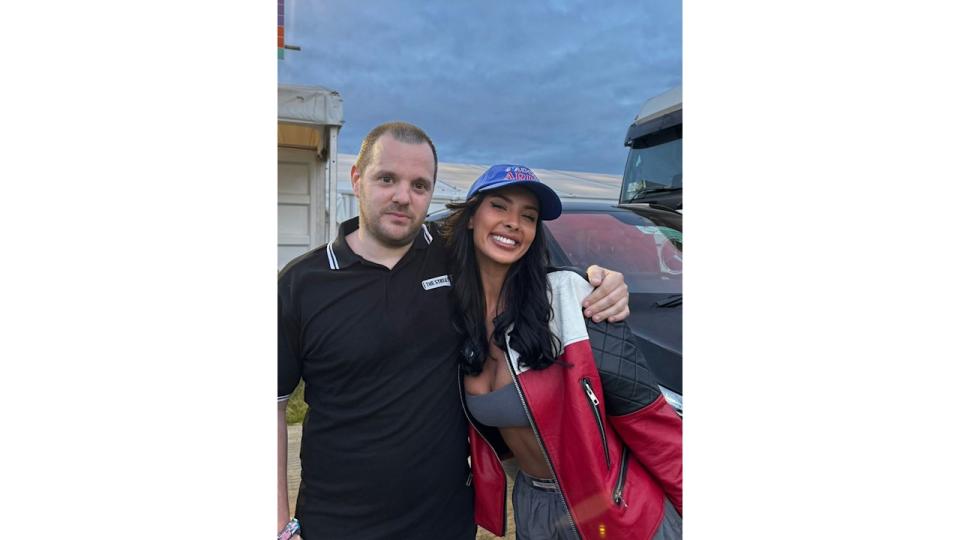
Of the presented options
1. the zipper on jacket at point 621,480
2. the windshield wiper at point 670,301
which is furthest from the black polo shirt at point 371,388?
the windshield wiper at point 670,301

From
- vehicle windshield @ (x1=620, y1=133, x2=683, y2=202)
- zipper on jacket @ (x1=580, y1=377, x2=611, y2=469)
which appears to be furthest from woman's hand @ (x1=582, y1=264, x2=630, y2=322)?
vehicle windshield @ (x1=620, y1=133, x2=683, y2=202)

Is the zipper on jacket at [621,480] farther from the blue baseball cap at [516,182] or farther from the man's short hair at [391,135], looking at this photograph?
the man's short hair at [391,135]

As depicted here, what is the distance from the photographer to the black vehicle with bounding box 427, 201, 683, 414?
1.36m

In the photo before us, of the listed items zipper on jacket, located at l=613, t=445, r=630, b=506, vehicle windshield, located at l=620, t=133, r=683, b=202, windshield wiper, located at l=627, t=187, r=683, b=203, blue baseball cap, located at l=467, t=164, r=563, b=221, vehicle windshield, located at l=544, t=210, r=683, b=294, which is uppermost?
vehicle windshield, located at l=620, t=133, r=683, b=202

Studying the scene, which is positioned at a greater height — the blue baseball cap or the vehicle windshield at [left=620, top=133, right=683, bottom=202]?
the vehicle windshield at [left=620, top=133, right=683, bottom=202]

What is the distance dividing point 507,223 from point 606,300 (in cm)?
27

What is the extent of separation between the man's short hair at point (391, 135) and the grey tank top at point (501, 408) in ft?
1.76

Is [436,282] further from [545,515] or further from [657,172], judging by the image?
[657,172]

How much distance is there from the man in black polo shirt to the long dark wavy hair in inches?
1.3

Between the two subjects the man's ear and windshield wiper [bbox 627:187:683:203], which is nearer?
the man's ear

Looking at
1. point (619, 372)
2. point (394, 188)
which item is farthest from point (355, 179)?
point (619, 372)

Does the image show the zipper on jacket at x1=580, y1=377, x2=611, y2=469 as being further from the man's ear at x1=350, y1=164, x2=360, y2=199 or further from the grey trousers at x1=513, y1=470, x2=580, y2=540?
the man's ear at x1=350, y1=164, x2=360, y2=199

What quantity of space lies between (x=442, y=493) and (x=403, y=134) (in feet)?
2.51
